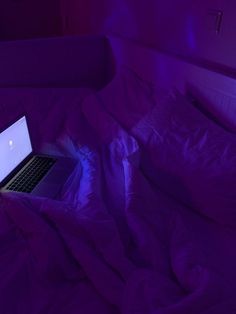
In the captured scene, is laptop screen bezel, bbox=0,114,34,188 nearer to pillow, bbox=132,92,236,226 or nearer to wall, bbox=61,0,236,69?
pillow, bbox=132,92,236,226

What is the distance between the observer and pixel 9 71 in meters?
1.98

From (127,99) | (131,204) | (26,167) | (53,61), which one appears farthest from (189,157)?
(53,61)

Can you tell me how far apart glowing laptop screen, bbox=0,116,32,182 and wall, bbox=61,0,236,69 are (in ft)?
3.42

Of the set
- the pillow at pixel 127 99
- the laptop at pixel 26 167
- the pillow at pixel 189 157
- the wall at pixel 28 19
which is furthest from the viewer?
the wall at pixel 28 19

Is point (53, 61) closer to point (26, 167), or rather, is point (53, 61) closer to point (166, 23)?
point (166, 23)

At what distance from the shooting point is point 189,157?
1239 mm

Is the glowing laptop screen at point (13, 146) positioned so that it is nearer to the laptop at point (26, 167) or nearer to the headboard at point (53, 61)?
the laptop at point (26, 167)

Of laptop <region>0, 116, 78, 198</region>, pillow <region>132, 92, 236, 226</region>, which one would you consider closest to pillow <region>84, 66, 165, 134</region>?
pillow <region>132, 92, 236, 226</region>

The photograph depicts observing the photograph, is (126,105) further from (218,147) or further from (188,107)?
(218,147)

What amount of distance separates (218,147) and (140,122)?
1.54ft

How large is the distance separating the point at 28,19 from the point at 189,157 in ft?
6.26

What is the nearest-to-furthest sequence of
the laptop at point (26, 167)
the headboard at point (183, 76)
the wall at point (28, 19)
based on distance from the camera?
the laptop at point (26, 167) < the headboard at point (183, 76) < the wall at point (28, 19)

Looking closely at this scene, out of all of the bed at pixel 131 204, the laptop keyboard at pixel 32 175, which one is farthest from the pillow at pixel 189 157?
the laptop keyboard at pixel 32 175

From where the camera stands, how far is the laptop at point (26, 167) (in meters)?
1.26
